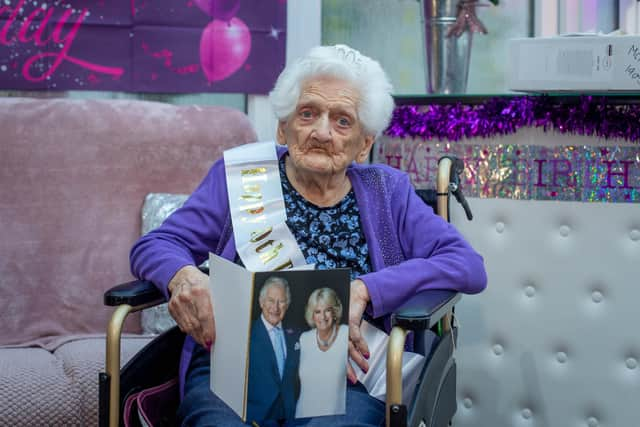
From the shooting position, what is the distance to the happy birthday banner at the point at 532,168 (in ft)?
7.41

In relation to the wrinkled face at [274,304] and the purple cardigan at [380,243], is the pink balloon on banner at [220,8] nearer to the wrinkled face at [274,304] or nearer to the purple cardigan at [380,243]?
the purple cardigan at [380,243]

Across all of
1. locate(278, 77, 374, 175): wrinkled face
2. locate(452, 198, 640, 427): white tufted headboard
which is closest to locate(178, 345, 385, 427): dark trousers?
locate(278, 77, 374, 175): wrinkled face

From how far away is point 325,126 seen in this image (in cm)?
185

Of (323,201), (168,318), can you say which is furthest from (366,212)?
(168,318)

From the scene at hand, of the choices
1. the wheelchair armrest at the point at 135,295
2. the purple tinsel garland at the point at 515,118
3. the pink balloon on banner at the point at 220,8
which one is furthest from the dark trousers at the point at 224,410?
the pink balloon on banner at the point at 220,8

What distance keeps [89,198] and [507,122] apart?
115cm

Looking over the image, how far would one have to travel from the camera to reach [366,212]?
1.89m

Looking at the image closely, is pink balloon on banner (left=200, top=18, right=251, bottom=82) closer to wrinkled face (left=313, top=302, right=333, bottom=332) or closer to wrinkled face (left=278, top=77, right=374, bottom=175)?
wrinkled face (left=278, top=77, right=374, bottom=175)

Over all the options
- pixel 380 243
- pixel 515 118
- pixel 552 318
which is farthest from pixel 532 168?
pixel 380 243

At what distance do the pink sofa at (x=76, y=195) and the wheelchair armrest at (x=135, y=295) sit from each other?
446 millimetres

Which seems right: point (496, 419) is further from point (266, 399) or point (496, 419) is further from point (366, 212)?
point (266, 399)

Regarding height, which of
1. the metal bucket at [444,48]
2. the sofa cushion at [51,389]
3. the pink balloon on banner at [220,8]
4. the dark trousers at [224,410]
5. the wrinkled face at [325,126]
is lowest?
the sofa cushion at [51,389]

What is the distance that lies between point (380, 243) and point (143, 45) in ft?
3.84

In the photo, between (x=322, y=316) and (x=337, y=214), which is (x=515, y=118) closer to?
(x=337, y=214)
